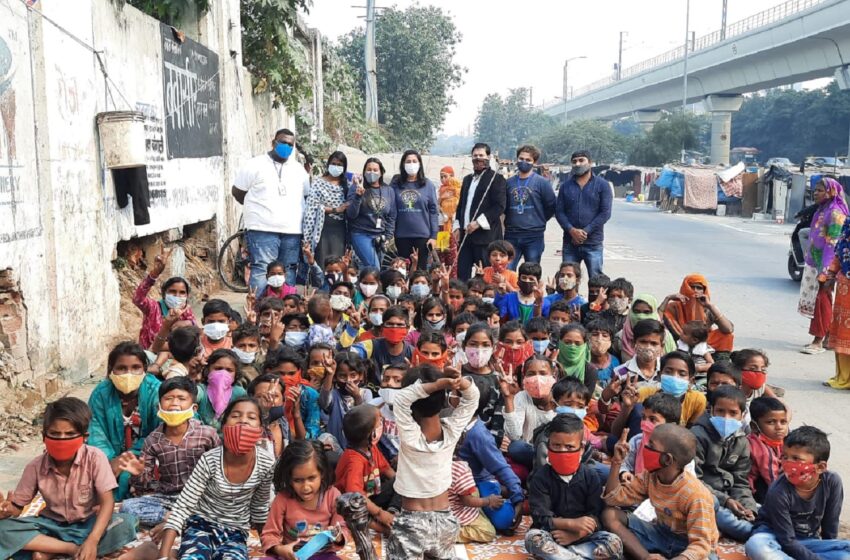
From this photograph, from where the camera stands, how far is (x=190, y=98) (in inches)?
410

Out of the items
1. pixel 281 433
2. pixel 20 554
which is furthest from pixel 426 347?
pixel 20 554

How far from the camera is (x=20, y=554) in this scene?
4094 millimetres

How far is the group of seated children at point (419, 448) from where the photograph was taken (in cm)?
400

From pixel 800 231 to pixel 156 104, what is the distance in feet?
26.9

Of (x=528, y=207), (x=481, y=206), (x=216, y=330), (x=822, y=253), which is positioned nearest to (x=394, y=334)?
(x=216, y=330)

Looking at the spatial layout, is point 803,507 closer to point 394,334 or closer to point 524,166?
point 394,334

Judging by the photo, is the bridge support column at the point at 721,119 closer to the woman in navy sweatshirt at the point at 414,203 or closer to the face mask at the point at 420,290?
the woman in navy sweatshirt at the point at 414,203

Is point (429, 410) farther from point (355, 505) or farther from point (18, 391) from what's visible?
point (18, 391)

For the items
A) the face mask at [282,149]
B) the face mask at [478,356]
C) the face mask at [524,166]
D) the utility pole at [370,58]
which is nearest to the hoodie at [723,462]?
the face mask at [478,356]

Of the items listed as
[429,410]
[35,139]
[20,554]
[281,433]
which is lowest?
[20,554]

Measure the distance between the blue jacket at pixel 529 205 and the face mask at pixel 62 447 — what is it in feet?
19.4

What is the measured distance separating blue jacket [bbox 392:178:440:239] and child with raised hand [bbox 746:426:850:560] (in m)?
5.37

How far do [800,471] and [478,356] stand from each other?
5.95 ft

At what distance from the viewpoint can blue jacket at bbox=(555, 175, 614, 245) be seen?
907 centimetres
